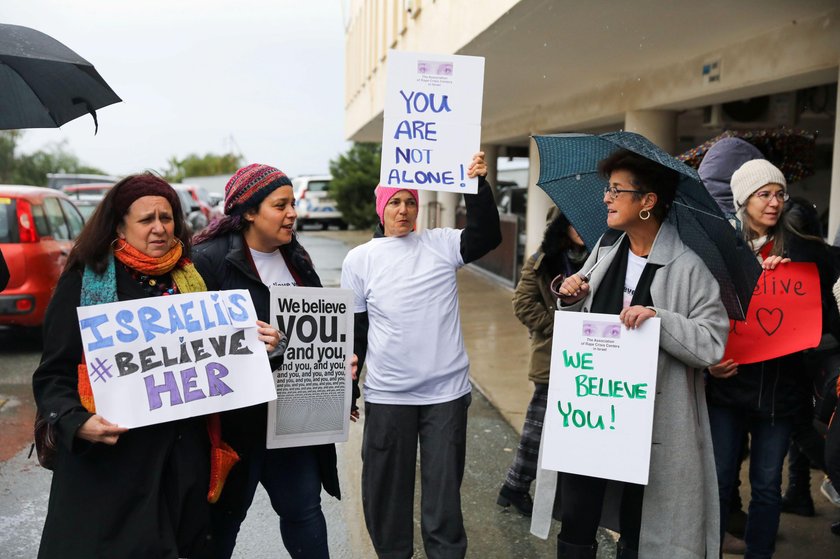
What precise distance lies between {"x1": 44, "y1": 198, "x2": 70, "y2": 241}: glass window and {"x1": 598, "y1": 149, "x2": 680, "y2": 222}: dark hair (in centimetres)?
778

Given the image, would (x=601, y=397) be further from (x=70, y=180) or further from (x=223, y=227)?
(x=70, y=180)

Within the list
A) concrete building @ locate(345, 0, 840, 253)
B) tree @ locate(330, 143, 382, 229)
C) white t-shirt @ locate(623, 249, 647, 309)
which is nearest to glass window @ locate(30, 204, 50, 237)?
concrete building @ locate(345, 0, 840, 253)

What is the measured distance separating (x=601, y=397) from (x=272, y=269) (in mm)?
1387

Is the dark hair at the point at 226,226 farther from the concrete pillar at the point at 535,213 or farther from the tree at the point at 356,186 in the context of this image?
the tree at the point at 356,186

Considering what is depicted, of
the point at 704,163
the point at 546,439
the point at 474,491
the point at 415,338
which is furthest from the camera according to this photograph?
the point at 474,491

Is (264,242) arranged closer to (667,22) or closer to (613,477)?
(613,477)

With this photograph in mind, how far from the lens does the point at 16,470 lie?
5383 mm

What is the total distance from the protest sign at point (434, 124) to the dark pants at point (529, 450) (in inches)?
65.8

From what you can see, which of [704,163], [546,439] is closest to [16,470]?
[546,439]

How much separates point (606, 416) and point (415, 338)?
0.92 meters

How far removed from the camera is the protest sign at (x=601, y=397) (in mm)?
2914

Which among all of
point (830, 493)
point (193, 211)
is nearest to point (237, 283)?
point (830, 493)

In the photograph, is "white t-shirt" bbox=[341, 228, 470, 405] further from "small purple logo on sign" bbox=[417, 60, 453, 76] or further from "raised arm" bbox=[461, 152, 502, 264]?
"small purple logo on sign" bbox=[417, 60, 453, 76]

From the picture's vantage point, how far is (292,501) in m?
3.32
